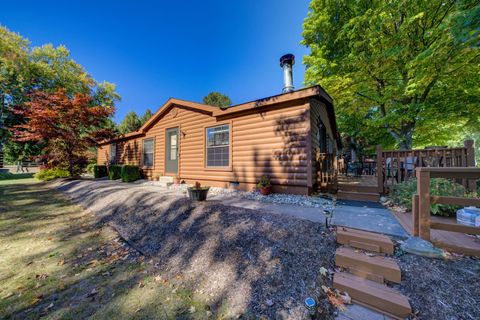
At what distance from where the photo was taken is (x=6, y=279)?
238cm

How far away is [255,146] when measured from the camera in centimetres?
615

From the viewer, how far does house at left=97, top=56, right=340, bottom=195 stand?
5309 mm

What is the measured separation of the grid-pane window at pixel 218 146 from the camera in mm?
6930

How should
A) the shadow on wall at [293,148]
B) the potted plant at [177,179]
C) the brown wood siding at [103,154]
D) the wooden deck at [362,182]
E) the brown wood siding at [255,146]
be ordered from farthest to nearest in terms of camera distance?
the brown wood siding at [103,154]
the potted plant at [177,179]
the wooden deck at [362,182]
the brown wood siding at [255,146]
the shadow on wall at [293,148]

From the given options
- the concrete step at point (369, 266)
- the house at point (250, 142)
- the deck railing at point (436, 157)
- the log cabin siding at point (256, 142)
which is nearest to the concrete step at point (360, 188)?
the deck railing at point (436, 157)

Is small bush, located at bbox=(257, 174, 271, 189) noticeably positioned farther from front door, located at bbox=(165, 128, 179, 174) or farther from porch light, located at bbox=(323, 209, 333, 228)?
front door, located at bbox=(165, 128, 179, 174)

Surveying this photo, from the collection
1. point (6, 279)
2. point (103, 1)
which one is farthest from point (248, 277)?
point (103, 1)

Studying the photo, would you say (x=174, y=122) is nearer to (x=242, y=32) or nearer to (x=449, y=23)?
(x=242, y=32)

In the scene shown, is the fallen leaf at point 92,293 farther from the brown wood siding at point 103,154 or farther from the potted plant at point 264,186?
the brown wood siding at point 103,154

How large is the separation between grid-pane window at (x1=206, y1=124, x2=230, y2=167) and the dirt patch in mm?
5484

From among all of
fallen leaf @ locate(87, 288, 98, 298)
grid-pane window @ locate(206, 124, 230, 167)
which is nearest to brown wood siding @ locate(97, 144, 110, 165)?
grid-pane window @ locate(206, 124, 230, 167)

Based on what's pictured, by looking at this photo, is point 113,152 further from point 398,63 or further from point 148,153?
point 398,63

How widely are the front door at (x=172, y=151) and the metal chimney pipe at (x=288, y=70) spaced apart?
17.7 feet

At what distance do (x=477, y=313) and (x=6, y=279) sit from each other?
5194 mm
